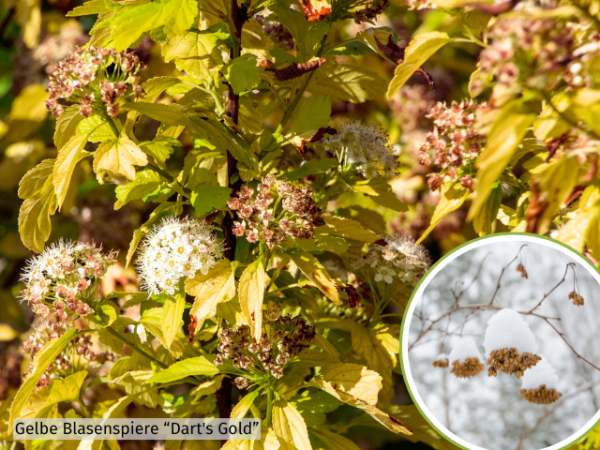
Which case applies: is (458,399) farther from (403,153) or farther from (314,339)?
(403,153)

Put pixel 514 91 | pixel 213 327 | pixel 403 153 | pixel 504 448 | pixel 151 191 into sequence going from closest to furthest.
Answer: pixel 514 91 → pixel 504 448 → pixel 151 191 → pixel 213 327 → pixel 403 153

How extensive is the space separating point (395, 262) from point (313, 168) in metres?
0.25

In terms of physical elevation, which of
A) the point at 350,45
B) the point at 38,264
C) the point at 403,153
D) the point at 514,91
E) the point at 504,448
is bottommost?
the point at 504,448

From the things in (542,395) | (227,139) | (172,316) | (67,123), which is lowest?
(542,395)

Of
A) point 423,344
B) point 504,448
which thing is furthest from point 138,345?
point 504,448

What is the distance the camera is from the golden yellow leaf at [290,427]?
96cm

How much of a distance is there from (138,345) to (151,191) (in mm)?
342

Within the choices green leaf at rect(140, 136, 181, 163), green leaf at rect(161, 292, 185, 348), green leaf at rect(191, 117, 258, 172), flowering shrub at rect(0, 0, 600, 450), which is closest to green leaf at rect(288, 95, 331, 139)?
flowering shrub at rect(0, 0, 600, 450)

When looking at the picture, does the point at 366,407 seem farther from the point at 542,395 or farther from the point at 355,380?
the point at 542,395

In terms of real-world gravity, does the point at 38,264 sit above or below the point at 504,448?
above

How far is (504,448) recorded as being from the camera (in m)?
0.92

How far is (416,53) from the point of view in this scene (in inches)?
32.5

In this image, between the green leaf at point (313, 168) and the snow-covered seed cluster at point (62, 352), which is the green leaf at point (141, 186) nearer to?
the green leaf at point (313, 168)

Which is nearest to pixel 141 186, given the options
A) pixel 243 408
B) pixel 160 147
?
pixel 160 147
